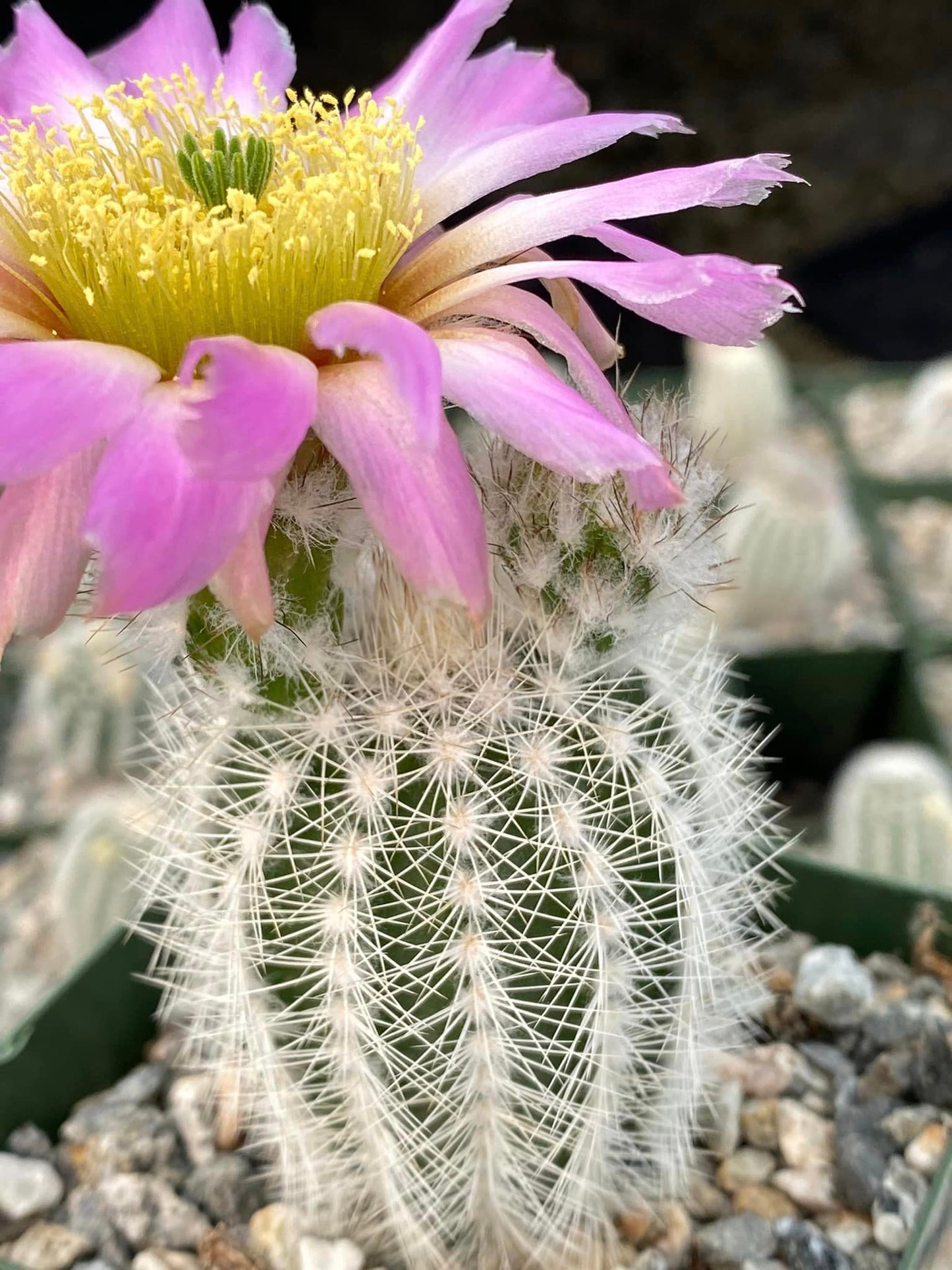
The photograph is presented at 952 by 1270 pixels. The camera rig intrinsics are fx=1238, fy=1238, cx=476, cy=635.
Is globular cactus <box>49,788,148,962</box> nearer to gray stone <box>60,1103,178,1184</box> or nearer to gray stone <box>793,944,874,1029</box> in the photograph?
gray stone <box>60,1103,178,1184</box>

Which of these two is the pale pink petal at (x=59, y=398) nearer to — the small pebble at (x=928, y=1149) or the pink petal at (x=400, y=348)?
the pink petal at (x=400, y=348)

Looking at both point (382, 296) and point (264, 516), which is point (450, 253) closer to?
point (382, 296)

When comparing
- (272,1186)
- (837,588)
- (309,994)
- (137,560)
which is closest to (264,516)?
(137,560)

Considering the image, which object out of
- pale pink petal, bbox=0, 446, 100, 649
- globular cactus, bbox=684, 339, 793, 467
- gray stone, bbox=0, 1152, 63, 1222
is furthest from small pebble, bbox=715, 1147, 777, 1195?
globular cactus, bbox=684, 339, 793, 467

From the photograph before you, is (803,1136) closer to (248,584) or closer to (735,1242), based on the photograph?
(735,1242)

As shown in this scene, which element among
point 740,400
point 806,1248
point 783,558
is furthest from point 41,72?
point 740,400

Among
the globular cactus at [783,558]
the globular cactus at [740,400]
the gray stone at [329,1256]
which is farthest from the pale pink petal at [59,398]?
the globular cactus at [740,400]
